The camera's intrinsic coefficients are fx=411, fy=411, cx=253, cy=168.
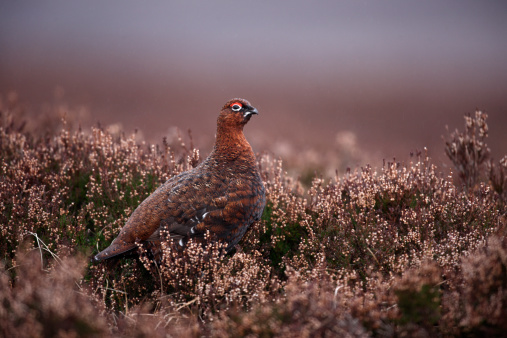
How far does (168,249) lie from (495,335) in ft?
7.79

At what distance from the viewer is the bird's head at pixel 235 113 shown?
4.38 meters

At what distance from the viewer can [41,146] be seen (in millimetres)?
5898

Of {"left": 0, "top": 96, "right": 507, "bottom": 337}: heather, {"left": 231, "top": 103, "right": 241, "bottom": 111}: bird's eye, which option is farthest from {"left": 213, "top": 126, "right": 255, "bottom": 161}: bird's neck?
{"left": 0, "top": 96, "right": 507, "bottom": 337}: heather

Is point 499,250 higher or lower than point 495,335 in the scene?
higher

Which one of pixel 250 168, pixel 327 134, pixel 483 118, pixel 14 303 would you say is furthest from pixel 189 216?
pixel 327 134

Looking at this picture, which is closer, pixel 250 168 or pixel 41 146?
pixel 250 168

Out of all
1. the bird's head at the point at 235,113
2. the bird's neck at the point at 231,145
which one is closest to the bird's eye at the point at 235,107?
the bird's head at the point at 235,113

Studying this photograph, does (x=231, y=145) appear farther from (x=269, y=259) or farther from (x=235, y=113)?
(x=269, y=259)

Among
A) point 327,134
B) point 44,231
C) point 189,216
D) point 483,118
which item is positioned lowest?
point 44,231

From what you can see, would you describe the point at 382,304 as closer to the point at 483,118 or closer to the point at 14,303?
the point at 14,303

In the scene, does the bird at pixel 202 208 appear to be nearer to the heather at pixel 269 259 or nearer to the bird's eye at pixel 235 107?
the heather at pixel 269 259

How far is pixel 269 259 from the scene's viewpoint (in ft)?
13.4

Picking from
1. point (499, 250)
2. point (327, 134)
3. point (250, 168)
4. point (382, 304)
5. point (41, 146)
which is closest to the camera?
point (499, 250)

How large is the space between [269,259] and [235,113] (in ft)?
5.13
